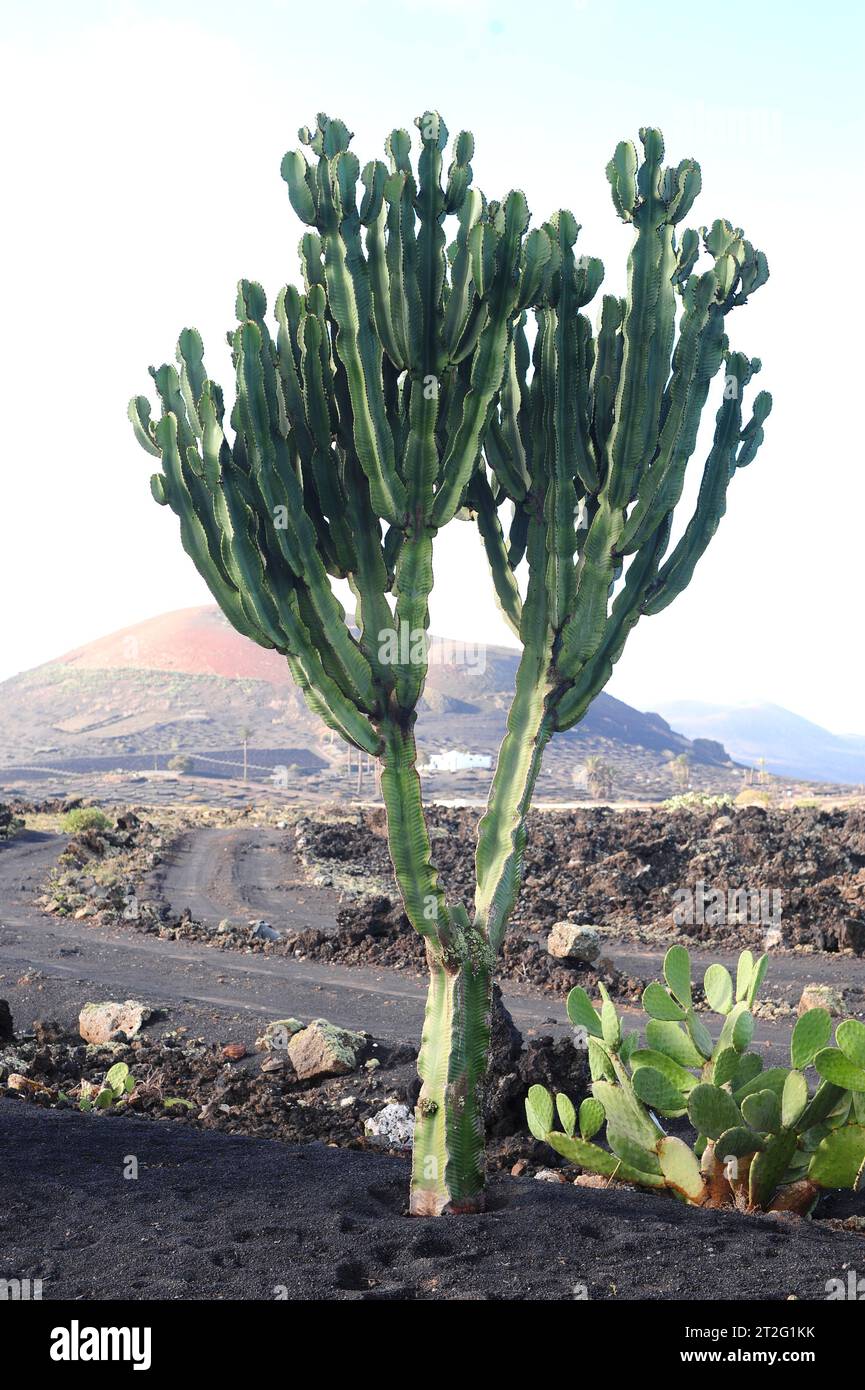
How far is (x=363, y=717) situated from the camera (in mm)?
5309

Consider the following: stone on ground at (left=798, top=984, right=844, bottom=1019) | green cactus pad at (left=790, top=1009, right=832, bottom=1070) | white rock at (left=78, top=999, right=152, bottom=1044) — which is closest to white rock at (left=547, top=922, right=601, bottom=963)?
stone on ground at (left=798, top=984, right=844, bottom=1019)

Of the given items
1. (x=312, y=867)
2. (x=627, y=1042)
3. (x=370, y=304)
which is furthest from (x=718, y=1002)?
(x=312, y=867)

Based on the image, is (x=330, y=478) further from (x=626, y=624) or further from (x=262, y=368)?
(x=626, y=624)

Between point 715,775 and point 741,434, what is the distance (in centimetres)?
10548

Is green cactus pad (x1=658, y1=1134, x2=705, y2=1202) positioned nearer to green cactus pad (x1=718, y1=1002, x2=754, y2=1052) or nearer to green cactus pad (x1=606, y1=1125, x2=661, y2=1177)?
green cactus pad (x1=606, y1=1125, x2=661, y2=1177)

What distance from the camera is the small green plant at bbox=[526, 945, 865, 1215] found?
4863 mm

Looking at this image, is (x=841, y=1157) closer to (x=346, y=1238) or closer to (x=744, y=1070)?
(x=744, y=1070)

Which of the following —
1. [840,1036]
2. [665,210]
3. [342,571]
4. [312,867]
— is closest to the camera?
[840,1036]

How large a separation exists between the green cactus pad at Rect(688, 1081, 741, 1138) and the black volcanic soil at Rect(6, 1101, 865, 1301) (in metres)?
0.36

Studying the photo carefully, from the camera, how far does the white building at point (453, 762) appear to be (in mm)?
88875

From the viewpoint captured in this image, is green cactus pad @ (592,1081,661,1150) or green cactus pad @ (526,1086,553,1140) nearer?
→ green cactus pad @ (592,1081,661,1150)

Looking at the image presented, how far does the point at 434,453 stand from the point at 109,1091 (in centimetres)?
486

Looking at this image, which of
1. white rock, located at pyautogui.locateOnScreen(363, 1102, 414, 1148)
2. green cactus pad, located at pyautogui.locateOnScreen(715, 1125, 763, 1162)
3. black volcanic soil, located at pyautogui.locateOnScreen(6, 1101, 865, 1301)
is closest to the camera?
black volcanic soil, located at pyautogui.locateOnScreen(6, 1101, 865, 1301)

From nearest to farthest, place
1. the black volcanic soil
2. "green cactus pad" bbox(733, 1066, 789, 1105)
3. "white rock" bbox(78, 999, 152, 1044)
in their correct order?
the black volcanic soil → "green cactus pad" bbox(733, 1066, 789, 1105) → "white rock" bbox(78, 999, 152, 1044)
